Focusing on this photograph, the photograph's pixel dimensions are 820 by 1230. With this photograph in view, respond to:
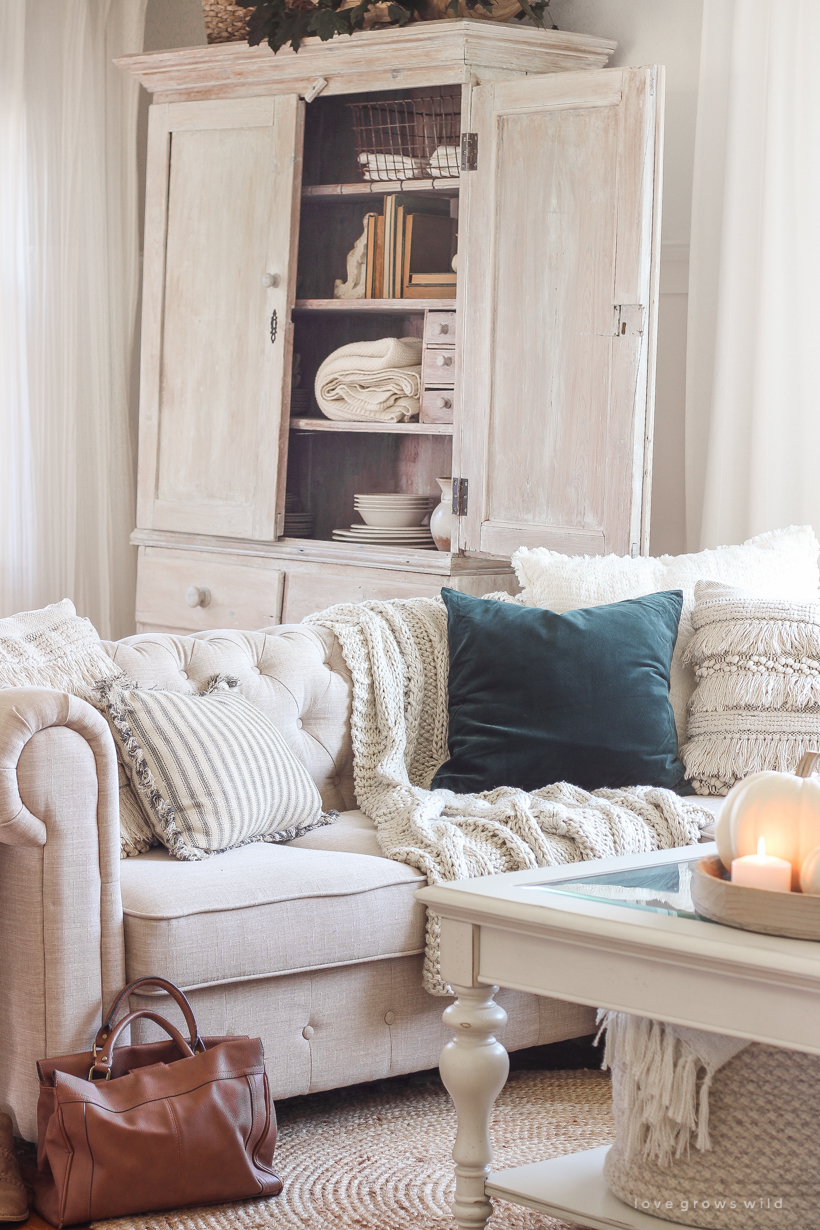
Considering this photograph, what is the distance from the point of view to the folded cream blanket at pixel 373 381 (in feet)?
11.9

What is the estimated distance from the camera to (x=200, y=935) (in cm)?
188

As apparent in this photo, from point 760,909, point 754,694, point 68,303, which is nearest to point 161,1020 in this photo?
point 760,909

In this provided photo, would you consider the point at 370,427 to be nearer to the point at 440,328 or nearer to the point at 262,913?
the point at 440,328

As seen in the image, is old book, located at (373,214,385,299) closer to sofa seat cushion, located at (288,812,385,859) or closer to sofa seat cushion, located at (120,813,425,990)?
sofa seat cushion, located at (288,812,385,859)

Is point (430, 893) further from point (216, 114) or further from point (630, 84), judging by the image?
point (216, 114)

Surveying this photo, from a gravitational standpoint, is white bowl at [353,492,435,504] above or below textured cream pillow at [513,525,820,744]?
above

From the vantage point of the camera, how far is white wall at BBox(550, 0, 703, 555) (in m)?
3.61

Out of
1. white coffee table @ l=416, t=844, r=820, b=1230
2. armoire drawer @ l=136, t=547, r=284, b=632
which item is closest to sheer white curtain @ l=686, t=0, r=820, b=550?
armoire drawer @ l=136, t=547, r=284, b=632

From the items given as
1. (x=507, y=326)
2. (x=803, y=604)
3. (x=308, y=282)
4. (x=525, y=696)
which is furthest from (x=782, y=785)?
(x=308, y=282)

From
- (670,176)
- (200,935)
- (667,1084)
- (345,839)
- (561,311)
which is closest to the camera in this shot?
(667,1084)

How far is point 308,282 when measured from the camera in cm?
382

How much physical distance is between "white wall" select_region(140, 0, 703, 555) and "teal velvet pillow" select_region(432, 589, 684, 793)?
1197 mm

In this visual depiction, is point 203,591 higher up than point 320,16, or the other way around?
point 320,16

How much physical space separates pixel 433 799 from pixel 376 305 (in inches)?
67.8
